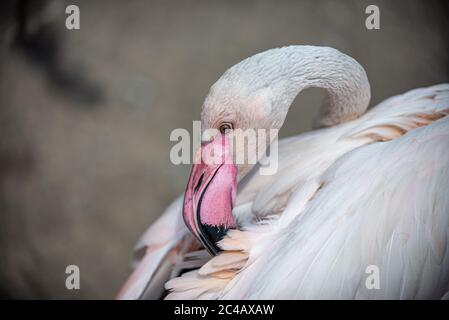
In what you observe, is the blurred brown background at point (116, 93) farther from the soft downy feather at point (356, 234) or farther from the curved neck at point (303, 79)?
the soft downy feather at point (356, 234)

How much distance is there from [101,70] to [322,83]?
106 centimetres

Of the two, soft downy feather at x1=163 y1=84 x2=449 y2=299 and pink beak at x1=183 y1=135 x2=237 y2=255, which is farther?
pink beak at x1=183 y1=135 x2=237 y2=255

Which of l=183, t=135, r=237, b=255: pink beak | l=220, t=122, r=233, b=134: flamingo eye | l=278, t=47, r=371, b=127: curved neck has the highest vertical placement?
l=278, t=47, r=371, b=127: curved neck

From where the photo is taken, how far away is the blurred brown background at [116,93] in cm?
152

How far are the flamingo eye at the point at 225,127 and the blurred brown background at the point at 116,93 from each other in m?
0.47

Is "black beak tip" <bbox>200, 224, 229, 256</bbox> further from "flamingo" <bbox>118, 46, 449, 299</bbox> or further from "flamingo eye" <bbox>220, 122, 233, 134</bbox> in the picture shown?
"flamingo eye" <bbox>220, 122, 233, 134</bbox>

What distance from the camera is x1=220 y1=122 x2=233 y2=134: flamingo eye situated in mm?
1015

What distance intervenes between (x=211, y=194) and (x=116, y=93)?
112 cm

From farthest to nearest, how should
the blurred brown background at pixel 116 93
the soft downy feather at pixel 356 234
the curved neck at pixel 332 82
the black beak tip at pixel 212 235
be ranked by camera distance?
the blurred brown background at pixel 116 93
the curved neck at pixel 332 82
the black beak tip at pixel 212 235
the soft downy feather at pixel 356 234

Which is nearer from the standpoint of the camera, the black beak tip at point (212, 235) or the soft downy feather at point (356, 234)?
the soft downy feather at point (356, 234)

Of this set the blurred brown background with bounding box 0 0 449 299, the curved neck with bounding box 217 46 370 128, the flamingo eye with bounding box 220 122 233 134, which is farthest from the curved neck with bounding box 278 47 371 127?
the blurred brown background with bounding box 0 0 449 299

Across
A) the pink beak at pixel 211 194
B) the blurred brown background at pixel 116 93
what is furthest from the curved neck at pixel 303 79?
the blurred brown background at pixel 116 93

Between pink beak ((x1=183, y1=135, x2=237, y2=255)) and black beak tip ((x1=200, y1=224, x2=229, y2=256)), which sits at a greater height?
pink beak ((x1=183, y1=135, x2=237, y2=255))
